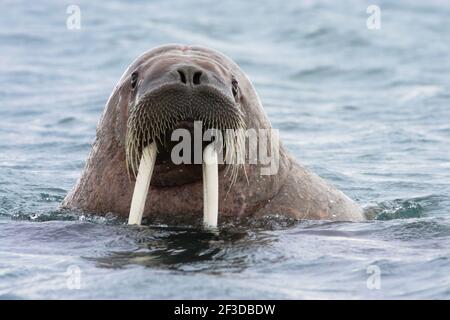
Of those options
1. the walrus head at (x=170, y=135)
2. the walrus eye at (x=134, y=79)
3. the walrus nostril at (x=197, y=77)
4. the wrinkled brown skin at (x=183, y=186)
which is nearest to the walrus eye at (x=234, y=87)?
the walrus head at (x=170, y=135)

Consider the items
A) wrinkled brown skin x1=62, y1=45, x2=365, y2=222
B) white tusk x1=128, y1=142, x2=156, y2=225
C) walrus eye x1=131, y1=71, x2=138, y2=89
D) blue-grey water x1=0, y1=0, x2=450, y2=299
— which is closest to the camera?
blue-grey water x1=0, y1=0, x2=450, y2=299

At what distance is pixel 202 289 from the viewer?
6562mm

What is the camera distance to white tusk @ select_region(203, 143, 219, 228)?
7586 mm

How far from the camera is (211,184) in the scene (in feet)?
24.9

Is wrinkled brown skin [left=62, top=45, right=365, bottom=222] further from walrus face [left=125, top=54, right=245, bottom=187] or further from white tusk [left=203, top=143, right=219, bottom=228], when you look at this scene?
white tusk [left=203, top=143, right=219, bottom=228]

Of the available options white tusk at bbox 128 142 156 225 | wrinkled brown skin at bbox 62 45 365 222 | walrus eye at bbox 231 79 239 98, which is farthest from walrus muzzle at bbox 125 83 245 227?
wrinkled brown skin at bbox 62 45 365 222

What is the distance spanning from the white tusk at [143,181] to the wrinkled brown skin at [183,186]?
A: 0.51 metres

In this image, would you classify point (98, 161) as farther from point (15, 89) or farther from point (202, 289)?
point (15, 89)

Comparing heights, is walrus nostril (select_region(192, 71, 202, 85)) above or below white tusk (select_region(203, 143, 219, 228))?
above

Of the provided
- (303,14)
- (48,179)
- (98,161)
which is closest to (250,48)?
(303,14)

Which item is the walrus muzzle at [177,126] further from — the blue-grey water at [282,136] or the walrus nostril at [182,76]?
the blue-grey water at [282,136]

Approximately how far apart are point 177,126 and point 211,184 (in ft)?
1.56

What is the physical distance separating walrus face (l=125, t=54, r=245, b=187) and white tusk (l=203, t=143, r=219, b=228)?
0.13 metres

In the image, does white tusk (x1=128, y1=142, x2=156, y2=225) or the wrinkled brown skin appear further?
the wrinkled brown skin
